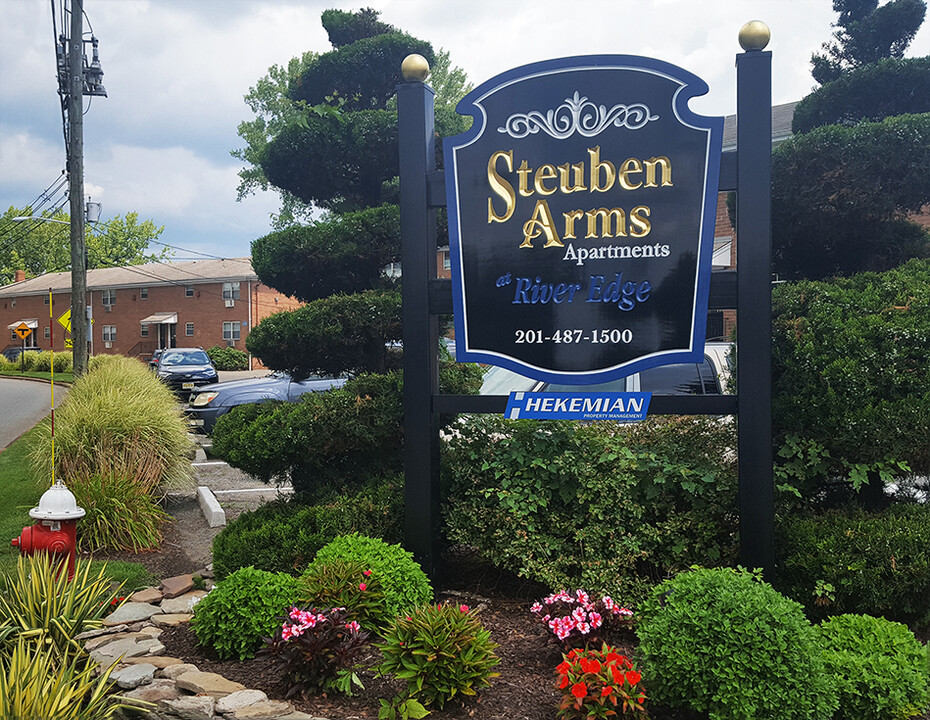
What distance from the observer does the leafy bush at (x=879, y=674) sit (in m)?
3.30

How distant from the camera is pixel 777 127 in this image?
1584 centimetres

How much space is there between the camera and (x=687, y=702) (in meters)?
3.35

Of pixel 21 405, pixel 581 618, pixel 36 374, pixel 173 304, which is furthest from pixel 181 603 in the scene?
pixel 173 304

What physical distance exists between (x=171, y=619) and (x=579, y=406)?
2.93 meters

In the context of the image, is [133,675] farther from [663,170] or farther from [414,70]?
[663,170]

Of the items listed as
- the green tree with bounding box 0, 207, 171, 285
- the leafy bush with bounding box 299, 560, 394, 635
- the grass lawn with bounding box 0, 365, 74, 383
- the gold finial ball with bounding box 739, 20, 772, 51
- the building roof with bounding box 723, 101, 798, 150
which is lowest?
the leafy bush with bounding box 299, 560, 394, 635

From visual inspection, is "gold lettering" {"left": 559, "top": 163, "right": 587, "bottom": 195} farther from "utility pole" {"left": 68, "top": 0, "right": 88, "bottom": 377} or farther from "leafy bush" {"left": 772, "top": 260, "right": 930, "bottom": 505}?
"utility pole" {"left": 68, "top": 0, "right": 88, "bottom": 377}

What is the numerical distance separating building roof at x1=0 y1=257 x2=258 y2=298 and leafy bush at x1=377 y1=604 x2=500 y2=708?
129ft

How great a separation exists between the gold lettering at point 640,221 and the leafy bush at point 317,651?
291 cm

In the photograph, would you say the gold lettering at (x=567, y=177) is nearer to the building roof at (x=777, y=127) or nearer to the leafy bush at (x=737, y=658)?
the leafy bush at (x=737, y=658)

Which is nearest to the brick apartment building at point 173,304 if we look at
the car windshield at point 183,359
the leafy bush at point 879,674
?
the car windshield at point 183,359

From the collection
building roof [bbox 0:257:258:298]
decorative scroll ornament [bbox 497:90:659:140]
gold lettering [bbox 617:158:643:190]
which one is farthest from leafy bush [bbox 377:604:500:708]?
building roof [bbox 0:257:258:298]

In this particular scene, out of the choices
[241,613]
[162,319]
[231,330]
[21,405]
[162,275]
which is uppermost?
[162,275]

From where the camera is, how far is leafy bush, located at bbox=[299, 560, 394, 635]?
408 centimetres
